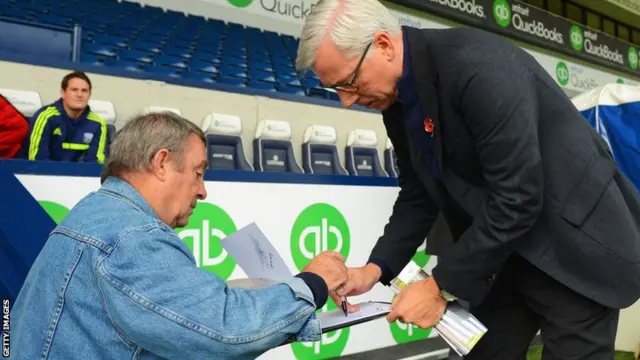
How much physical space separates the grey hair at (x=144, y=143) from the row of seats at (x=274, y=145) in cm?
350

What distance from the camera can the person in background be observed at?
3.84m

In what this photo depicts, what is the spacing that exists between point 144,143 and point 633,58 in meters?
18.3

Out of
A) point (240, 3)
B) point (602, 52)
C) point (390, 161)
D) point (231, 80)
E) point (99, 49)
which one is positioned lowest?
point (390, 161)

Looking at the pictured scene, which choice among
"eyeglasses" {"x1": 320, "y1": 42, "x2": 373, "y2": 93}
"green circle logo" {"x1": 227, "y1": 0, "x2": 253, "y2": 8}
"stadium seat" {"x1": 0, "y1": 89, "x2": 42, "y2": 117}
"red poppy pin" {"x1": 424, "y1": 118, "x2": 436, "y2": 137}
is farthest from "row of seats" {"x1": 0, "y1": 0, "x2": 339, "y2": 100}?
"red poppy pin" {"x1": 424, "y1": 118, "x2": 436, "y2": 137}

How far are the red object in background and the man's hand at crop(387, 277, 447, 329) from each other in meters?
3.08

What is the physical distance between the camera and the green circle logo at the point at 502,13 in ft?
38.7

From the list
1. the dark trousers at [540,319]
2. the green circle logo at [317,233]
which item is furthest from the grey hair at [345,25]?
the green circle logo at [317,233]

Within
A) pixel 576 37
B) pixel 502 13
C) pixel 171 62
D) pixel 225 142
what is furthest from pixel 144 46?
pixel 576 37

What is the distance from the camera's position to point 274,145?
5320mm

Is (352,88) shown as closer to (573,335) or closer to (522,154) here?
(522,154)

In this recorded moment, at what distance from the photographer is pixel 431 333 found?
3213 millimetres

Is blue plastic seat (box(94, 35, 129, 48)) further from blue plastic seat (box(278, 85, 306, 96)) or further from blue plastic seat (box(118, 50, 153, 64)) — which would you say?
blue plastic seat (box(278, 85, 306, 96))

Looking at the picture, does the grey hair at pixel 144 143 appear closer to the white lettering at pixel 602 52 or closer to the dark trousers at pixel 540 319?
the dark trousers at pixel 540 319

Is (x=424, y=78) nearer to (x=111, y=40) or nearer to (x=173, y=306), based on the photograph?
(x=173, y=306)
